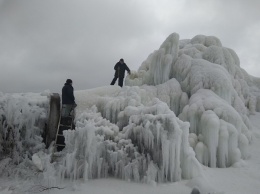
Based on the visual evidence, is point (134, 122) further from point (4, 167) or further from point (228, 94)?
point (228, 94)

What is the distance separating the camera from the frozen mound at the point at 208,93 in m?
13.1

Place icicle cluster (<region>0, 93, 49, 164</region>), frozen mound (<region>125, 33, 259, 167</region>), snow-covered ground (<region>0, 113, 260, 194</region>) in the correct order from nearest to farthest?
snow-covered ground (<region>0, 113, 260, 194</region>), icicle cluster (<region>0, 93, 49, 164</region>), frozen mound (<region>125, 33, 259, 167</region>)

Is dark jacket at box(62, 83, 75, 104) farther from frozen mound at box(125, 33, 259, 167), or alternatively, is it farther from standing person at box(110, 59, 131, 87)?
frozen mound at box(125, 33, 259, 167)

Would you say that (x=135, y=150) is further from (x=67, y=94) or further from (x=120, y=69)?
(x=120, y=69)

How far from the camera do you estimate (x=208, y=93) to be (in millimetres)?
16094

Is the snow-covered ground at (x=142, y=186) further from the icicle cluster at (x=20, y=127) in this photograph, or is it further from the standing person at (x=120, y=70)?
the standing person at (x=120, y=70)

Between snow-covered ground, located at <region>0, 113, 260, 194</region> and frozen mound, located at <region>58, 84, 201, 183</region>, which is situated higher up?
frozen mound, located at <region>58, 84, 201, 183</region>

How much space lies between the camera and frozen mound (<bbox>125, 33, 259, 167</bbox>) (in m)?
13.1

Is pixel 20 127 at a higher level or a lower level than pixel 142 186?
higher

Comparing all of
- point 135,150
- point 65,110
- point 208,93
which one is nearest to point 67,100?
point 65,110

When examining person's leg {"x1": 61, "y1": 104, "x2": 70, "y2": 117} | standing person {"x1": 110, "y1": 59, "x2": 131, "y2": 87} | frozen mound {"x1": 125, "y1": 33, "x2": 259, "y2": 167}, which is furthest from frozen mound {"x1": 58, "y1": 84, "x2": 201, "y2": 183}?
standing person {"x1": 110, "y1": 59, "x2": 131, "y2": 87}

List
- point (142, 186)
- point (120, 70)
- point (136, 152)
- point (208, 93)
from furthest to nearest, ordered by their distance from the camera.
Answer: point (120, 70)
point (208, 93)
point (136, 152)
point (142, 186)

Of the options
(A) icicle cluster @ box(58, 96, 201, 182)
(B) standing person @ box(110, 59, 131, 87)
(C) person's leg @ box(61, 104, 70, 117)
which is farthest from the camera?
(B) standing person @ box(110, 59, 131, 87)

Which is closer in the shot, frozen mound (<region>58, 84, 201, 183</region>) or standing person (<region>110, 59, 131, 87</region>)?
frozen mound (<region>58, 84, 201, 183</region>)
